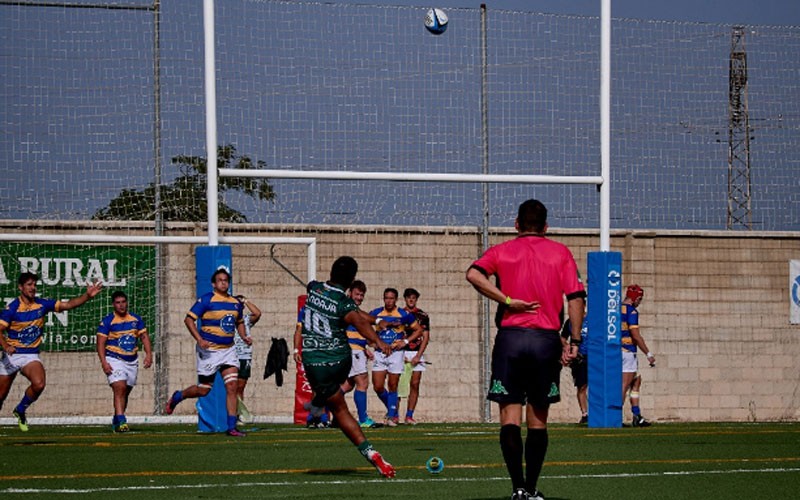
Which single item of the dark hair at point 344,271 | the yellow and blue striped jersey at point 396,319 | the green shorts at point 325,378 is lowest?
the yellow and blue striped jersey at point 396,319

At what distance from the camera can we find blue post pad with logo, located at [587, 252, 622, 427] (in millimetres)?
19312

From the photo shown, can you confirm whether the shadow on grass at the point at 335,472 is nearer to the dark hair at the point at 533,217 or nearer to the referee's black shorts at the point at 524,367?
the referee's black shorts at the point at 524,367

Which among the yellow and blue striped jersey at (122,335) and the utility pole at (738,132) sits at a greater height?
the utility pole at (738,132)

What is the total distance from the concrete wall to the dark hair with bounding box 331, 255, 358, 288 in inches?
522

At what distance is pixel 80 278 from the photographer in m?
25.2

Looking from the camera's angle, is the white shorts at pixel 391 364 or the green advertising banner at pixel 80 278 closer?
the white shorts at pixel 391 364

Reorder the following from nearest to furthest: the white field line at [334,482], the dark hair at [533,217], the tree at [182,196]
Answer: the dark hair at [533,217]
the white field line at [334,482]
the tree at [182,196]

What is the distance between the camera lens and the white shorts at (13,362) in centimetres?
1852

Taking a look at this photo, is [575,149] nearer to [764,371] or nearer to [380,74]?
[380,74]

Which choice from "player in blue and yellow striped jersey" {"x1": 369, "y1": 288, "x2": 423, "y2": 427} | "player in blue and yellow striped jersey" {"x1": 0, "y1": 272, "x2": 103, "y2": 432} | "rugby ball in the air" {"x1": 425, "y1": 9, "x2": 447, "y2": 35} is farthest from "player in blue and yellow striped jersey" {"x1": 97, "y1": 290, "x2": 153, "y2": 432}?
"rugby ball in the air" {"x1": 425, "y1": 9, "x2": 447, "y2": 35}

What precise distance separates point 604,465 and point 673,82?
36.2 ft

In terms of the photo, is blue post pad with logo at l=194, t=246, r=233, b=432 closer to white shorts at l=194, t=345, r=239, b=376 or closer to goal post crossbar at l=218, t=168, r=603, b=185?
white shorts at l=194, t=345, r=239, b=376

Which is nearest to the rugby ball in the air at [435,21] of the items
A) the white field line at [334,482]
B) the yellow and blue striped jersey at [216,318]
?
the yellow and blue striped jersey at [216,318]

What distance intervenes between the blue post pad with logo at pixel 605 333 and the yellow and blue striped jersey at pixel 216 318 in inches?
186
